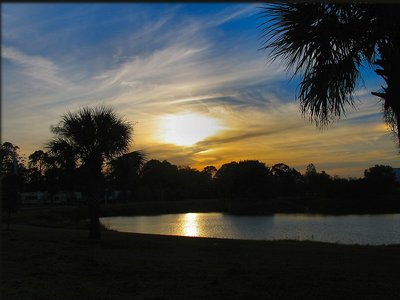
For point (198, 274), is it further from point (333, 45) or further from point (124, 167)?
point (124, 167)

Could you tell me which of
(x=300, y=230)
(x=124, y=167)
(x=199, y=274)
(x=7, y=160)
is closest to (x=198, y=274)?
(x=199, y=274)

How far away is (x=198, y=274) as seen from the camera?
8.96 m

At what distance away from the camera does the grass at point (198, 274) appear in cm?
725

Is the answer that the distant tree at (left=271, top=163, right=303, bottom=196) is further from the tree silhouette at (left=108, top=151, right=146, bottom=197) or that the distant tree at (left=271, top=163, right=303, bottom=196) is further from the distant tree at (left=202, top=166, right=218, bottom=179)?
the tree silhouette at (left=108, top=151, right=146, bottom=197)

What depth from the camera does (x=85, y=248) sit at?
47.3 ft

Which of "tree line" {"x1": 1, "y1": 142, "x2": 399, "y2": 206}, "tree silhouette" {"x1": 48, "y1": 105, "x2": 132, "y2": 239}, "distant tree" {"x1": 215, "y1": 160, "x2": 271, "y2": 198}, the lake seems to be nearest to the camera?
"tree silhouette" {"x1": 48, "y1": 105, "x2": 132, "y2": 239}

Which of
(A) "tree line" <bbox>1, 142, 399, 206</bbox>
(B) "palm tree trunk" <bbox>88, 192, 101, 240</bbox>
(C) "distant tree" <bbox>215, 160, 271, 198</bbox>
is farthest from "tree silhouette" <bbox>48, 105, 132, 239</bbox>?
(C) "distant tree" <bbox>215, 160, 271, 198</bbox>

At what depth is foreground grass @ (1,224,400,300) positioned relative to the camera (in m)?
7.25

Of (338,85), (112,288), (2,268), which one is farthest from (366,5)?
(2,268)

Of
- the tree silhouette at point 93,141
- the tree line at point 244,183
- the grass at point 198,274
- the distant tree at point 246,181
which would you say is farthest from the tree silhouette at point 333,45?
the distant tree at point 246,181

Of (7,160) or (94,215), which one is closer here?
(94,215)

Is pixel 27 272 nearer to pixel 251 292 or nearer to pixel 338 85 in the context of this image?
pixel 251 292

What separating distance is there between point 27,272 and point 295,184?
111181 mm

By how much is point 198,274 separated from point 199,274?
2cm
